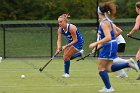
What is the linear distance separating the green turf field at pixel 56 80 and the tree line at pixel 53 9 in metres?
22.8

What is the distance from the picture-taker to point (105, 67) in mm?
11805

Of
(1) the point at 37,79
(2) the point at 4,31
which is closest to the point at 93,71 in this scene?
(1) the point at 37,79

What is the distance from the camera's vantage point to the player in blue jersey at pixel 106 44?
445 inches

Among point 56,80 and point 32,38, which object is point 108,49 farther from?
point 32,38

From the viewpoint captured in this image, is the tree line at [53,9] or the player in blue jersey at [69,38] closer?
the player in blue jersey at [69,38]

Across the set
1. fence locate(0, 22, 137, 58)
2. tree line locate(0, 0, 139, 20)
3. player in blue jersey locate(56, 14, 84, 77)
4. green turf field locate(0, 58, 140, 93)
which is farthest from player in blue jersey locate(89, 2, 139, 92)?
tree line locate(0, 0, 139, 20)

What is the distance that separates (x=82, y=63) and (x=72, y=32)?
464 centimetres

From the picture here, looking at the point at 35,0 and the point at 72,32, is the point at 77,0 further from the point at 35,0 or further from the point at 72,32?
the point at 72,32

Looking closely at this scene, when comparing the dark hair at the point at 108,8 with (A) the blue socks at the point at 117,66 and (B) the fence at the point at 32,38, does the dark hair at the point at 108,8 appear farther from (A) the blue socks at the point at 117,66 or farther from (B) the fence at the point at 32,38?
(B) the fence at the point at 32,38

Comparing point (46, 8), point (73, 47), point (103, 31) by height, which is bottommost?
point (46, 8)

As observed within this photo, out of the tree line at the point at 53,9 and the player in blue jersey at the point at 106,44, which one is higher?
the player in blue jersey at the point at 106,44

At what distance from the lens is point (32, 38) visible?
25.9 meters

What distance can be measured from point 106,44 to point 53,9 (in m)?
30.4

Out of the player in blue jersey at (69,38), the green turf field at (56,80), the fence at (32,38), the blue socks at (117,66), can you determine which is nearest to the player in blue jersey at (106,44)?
the blue socks at (117,66)
